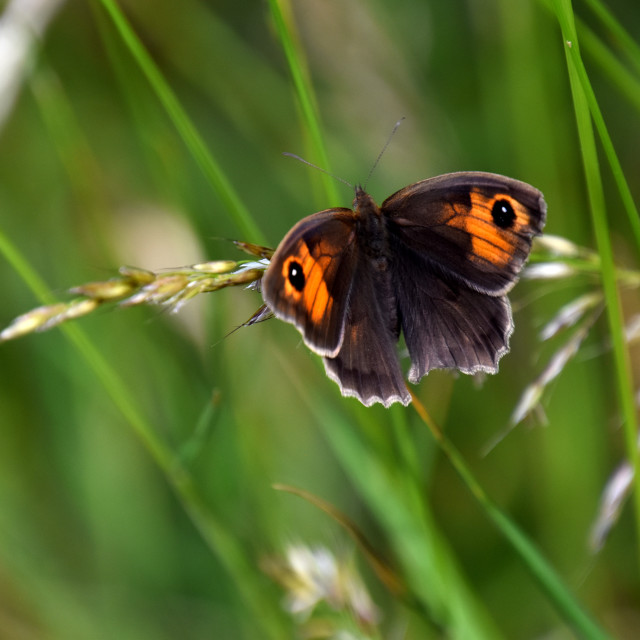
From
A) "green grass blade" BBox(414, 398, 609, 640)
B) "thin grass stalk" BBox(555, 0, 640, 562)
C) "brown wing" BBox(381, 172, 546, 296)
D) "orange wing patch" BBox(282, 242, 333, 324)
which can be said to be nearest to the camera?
"thin grass stalk" BBox(555, 0, 640, 562)

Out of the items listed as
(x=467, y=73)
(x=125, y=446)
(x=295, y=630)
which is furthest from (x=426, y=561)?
(x=467, y=73)

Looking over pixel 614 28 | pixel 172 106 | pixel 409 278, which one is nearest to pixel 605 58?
pixel 614 28

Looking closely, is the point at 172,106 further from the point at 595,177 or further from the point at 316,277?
the point at 595,177

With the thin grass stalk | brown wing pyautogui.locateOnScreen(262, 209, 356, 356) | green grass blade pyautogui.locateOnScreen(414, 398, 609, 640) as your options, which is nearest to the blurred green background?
brown wing pyautogui.locateOnScreen(262, 209, 356, 356)

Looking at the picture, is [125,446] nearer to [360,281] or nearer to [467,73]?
[360,281]

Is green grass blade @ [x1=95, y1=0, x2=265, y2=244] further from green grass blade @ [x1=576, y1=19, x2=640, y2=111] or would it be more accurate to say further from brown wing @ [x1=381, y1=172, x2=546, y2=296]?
green grass blade @ [x1=576, y1=19, x2=640, y2=111]
